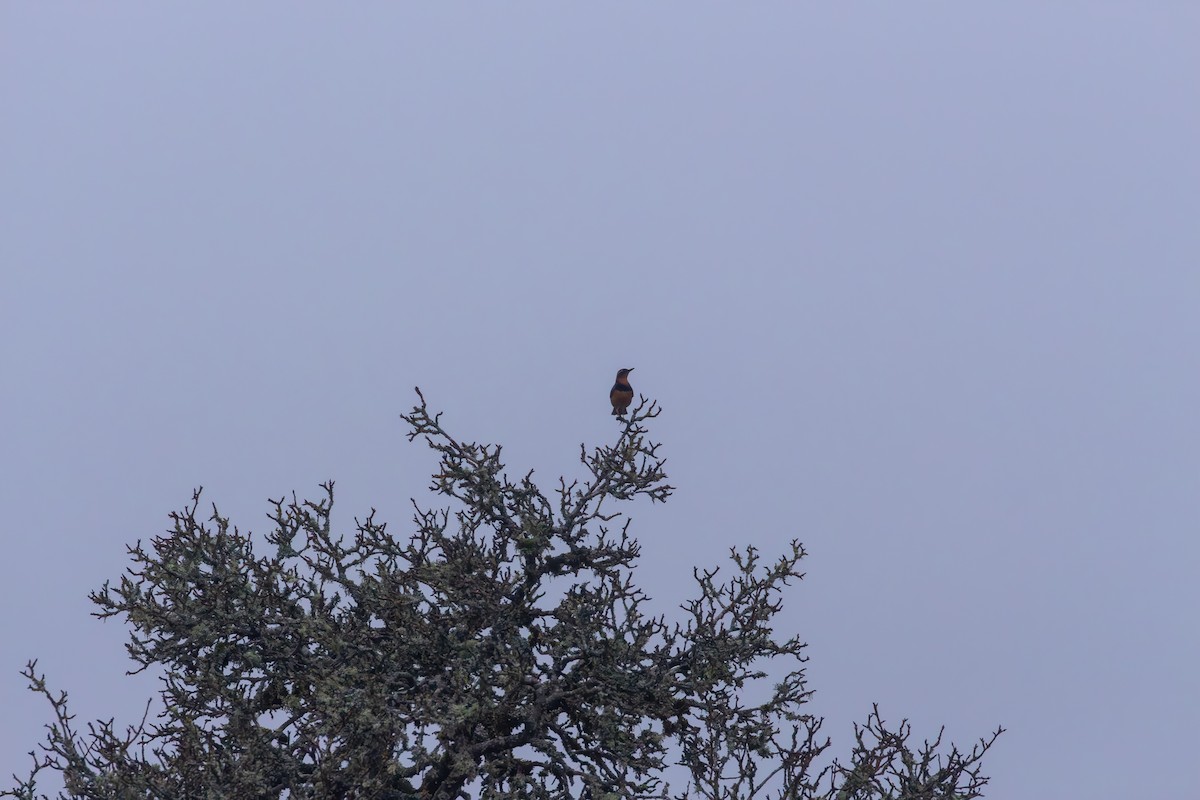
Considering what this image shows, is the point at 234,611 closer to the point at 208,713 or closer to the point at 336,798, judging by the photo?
the point at 208,713


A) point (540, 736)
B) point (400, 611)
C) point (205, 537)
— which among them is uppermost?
point (205, 537)

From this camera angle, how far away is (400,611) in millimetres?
15859

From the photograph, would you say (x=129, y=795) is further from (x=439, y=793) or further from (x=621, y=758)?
(x=621, y=758)

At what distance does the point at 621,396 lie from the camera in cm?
1738

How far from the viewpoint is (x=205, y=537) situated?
16875 mm

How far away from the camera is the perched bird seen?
1731 centimetres

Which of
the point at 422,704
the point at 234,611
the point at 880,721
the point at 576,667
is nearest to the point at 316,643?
the point at 234,611

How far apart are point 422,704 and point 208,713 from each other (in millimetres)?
2773

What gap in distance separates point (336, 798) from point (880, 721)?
6125 millimetres

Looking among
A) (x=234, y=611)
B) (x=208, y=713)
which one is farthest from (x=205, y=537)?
(x=208, y=713)

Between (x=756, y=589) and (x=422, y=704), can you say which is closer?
(x=422, y=704)

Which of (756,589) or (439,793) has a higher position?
(756,589)

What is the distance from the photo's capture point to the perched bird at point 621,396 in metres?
17.3

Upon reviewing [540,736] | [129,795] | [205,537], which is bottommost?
[129,795]
